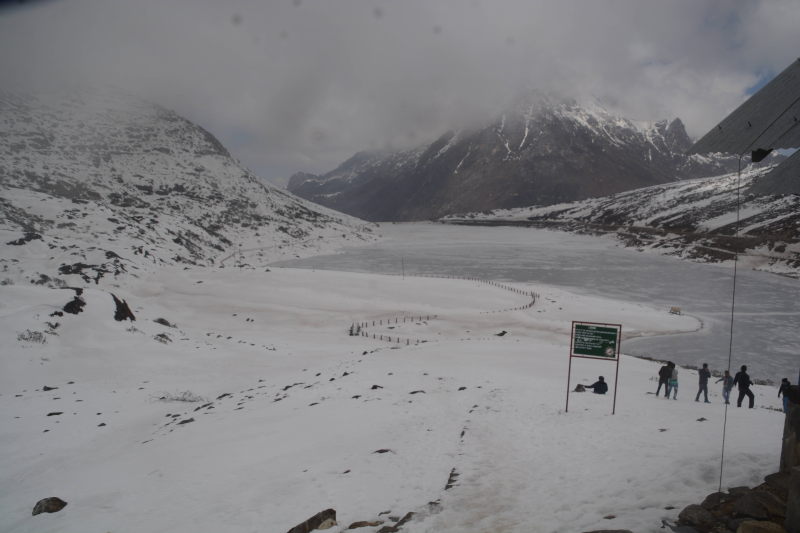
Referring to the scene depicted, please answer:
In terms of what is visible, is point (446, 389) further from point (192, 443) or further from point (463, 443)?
point (192, 443)

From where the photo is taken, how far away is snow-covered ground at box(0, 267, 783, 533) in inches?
295

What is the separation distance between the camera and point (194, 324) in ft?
107

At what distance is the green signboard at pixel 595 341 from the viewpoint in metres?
12.5

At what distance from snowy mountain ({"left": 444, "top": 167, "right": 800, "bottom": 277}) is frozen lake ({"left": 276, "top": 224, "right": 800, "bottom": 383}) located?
5.06 m

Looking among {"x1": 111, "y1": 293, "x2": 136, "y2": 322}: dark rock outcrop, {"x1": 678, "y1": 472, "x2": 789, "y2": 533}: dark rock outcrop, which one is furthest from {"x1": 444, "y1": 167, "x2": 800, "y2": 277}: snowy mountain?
{"x1": 111, "y1": 293, "x2": 136, "y2": 322}: dark rock outcrop

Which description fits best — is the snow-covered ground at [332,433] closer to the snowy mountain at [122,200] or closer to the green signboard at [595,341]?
the green signboard at [595,341]

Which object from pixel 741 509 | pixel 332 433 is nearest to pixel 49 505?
pixel 332 433

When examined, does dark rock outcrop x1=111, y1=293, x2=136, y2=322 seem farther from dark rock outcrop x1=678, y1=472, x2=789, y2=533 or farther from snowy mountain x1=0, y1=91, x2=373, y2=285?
dark rock outcrop x1=678, y1=472, x2=789, y2=533

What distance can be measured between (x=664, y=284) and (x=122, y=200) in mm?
95427

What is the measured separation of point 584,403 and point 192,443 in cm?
1148

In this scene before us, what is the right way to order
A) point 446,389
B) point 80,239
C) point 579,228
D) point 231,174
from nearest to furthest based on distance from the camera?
point 446,389
point 80,239
point 231,174
point 579,228

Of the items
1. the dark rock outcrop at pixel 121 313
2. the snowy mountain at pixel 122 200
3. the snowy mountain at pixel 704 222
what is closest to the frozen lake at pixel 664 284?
the snowy mountain at pixel 704 222

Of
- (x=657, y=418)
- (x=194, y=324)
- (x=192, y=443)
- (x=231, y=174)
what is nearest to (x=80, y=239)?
(x=194, y=324)

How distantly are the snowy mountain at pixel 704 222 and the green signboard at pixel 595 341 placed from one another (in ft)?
23.2
